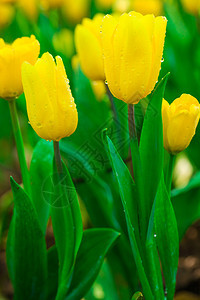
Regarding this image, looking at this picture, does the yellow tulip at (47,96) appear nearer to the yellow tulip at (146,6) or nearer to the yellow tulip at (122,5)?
the yellow tulip at (146,6)

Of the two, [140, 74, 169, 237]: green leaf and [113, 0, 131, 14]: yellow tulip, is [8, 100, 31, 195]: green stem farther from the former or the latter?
[113, 0, 131, 14]: yellow tulip

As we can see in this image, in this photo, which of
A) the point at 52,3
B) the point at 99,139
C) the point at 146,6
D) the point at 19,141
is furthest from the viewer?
the point at 146,6

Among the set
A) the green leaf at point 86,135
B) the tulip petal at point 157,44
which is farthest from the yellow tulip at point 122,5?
the tulip petal at point 157,44

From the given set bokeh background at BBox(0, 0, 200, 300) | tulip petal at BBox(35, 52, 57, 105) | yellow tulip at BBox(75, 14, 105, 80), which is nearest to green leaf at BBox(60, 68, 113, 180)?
bokeh background at BBox(0, 0, 200, 300)

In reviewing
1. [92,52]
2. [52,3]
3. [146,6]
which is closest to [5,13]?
[52,3]

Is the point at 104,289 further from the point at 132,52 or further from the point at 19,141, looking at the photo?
the point at 132,52

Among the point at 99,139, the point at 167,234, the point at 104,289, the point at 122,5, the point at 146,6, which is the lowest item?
the point at 104,289

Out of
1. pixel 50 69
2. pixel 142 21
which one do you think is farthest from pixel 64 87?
pixel 142 21
